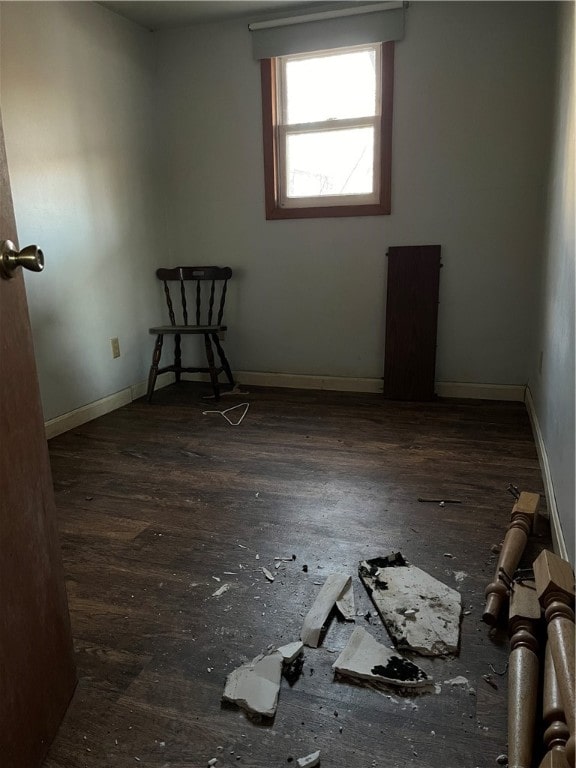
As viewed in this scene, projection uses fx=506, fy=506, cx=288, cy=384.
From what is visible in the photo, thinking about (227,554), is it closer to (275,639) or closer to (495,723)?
(275,639)

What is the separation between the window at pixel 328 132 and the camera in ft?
9.84

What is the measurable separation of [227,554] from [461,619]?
68 centimetres

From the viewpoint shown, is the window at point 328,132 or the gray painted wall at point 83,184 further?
the window at point 328,132

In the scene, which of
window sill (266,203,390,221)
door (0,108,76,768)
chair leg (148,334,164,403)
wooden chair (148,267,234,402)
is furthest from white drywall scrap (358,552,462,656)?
window sill (266,203,390,221)

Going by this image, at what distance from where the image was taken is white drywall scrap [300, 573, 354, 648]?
3.90 ft

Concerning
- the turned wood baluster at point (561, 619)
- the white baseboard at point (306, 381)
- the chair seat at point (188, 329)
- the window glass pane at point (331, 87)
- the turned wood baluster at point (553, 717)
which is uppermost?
the window glass pane at point (331, 87)

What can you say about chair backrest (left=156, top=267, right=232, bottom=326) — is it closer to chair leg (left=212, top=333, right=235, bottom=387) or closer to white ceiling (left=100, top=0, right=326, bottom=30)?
chair leg (left=212, top=333, right=235, bottom=387)

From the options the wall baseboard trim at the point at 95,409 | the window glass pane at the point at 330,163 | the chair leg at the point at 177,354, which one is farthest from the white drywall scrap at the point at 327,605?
the window glass pane at the point at 330,163

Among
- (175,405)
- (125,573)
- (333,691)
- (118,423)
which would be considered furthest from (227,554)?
(175,405)

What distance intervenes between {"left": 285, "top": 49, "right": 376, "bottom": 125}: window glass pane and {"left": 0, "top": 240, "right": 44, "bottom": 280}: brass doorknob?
9.07 ft

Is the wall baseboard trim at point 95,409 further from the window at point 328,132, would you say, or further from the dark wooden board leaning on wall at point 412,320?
the dark wooden board leaning on wall at point 412,320

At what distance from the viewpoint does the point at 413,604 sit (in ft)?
4.22

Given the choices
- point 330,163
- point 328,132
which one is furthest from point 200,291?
point 328,132

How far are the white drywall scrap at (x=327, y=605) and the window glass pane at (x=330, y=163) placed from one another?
2.47 metres
